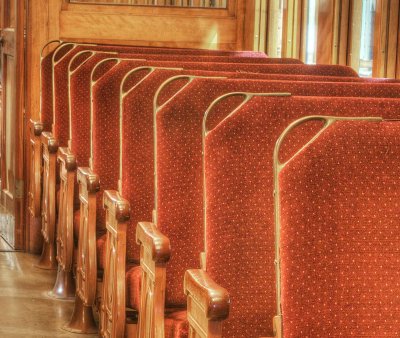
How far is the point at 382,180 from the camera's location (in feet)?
5.66

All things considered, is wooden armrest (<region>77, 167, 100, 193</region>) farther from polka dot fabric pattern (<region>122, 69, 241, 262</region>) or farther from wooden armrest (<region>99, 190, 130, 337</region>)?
polka dot fabric pattern (<region>122, 69, 241, 262</region>)

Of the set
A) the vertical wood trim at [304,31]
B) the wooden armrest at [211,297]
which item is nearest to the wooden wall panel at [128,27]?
the vertical wood trim at [304,31]

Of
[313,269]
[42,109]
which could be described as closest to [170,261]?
[313,269]

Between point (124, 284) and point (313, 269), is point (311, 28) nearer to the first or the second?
point (124, 284)

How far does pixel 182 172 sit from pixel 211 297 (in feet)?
2.37

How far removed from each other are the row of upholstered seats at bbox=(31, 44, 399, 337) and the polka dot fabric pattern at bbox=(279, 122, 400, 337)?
63 mm

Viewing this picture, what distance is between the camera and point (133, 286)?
9.25 feet

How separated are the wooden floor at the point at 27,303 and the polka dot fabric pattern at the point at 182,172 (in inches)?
54.8

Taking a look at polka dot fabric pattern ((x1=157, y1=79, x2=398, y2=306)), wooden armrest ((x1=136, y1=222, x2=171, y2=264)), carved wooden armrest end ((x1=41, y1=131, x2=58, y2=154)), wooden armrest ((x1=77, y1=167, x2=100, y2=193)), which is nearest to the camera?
wooden armrest ((x1=136, y1=222, x2=171, y2=264))

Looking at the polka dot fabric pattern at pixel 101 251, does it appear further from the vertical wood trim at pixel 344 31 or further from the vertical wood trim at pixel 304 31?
→ the vertical wood trim at pixel 304 31

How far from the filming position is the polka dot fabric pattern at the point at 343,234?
5.52 feet

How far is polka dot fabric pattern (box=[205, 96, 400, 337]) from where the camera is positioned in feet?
6.95

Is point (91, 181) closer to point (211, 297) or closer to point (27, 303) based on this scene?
point (27, 303)

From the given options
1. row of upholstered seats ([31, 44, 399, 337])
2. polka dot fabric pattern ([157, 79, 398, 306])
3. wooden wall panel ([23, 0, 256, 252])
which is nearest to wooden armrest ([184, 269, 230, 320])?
row of upholstered seats ([31, 44, 399, 337])
